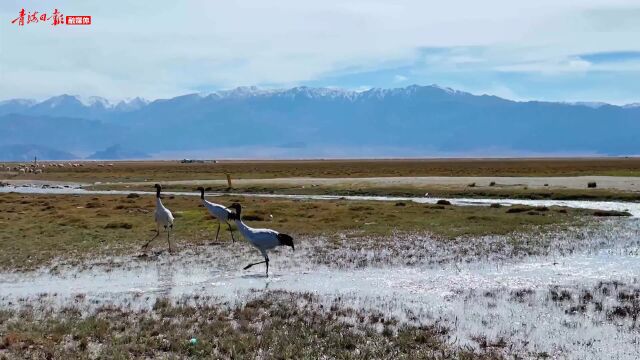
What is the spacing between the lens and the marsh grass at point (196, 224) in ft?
80.9

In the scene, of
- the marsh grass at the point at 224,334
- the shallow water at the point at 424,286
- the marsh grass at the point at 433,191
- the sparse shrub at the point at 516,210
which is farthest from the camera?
the marsh grass at the point at 433,191

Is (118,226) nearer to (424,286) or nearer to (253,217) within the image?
(253,217)

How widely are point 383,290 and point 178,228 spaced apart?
15.9 meters

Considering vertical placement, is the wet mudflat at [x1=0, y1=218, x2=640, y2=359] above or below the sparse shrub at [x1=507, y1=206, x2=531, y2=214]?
below

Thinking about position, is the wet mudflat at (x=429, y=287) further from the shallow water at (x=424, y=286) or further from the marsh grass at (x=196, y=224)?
the marsh grass at (x=196, y=224)

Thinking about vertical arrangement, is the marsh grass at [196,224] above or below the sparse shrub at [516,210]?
below

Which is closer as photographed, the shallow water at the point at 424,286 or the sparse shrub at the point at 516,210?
the shallow water at the point at 424,286

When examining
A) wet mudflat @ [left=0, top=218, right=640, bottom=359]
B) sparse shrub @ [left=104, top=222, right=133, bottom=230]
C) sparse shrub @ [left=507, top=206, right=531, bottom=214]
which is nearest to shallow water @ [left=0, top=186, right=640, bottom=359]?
wet mudflat @ [left=0, top=218, right=640, bottom=359]

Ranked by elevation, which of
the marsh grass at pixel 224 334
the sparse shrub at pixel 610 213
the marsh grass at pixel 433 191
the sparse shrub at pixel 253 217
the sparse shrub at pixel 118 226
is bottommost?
the marsh grass at pixel 224 334

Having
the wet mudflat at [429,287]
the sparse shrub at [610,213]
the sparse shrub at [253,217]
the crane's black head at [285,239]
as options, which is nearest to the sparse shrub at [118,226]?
the sparse shrub at [253,217]

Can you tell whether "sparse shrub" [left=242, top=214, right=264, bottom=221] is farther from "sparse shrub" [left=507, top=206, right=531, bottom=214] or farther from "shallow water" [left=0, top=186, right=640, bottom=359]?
"sparse shrub" [left=507, top=206, right=531, bottom=214]

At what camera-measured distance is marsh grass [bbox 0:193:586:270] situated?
80.9ft

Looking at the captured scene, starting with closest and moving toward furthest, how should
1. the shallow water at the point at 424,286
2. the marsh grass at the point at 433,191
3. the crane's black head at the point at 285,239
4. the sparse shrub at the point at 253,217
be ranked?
the shallow water at the point at 424,286, the crane's black head at the point at 285,239, the sparse shrub at the point at 253,217, the marsh grass at the point at 433,191

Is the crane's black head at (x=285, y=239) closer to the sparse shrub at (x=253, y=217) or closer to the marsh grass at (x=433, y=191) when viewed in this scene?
the sparse shrub at (x=253, y=217)
